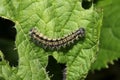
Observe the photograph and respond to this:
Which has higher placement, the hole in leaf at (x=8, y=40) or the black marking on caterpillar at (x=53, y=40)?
the black marking on caterpillar at (x=53, y=40)

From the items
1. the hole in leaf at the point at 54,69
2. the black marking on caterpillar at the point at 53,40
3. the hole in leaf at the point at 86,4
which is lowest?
the hole in leaf at the point at 54,69

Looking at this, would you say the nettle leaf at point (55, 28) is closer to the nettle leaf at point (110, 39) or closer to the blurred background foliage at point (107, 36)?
the blurred background foliage at point (107, 36)

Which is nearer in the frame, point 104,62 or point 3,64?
point 3,64

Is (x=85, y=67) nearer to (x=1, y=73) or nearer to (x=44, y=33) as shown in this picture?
(x=44, y=33)

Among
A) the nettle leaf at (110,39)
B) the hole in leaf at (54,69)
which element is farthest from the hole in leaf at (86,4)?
the hole in leaf at (54,69)

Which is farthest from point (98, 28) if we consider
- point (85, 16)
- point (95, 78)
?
point (95, 78)
